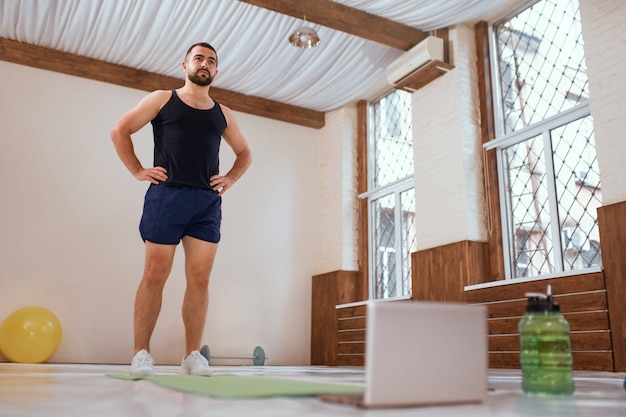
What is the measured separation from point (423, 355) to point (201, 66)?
77.7 inches

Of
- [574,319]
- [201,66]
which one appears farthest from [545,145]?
[201,66]

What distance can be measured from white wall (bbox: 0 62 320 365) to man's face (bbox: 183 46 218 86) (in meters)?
3.60

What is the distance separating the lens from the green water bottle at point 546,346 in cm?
122

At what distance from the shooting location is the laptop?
90cm

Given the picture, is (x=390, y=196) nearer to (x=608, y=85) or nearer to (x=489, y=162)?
(x=489, y=162)

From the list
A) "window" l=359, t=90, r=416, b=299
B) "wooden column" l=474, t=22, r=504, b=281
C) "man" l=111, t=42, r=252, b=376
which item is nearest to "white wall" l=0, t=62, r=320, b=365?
"window" l=359, t=90, r=416, b=299

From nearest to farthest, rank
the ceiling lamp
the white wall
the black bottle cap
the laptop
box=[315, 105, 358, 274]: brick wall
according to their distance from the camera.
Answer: the laptop → the black bottle cap → the ceiling lamp → the white wall → box=[315, 105, 358, 274]: brick wall

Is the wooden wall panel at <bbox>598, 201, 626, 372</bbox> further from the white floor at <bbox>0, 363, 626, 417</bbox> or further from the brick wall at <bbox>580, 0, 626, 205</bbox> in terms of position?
the white floor at <bbox>0, 363, 626, 417</bbox>

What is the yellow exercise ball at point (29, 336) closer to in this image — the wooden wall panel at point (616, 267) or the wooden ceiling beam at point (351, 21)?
the wooden ceiling beam at point (351, 21)

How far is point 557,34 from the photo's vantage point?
4.48 metres

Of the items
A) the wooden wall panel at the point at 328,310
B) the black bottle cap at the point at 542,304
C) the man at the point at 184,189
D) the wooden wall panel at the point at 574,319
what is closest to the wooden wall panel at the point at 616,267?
the wooden wall panel at the point at 574,319

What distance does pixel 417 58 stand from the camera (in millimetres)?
5203

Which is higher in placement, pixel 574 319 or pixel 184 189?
pixel 184 189

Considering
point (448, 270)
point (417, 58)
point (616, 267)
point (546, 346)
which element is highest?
point (417, 58)
